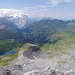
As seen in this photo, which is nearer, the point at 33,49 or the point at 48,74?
the point at 48,74

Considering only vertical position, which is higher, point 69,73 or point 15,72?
point 15,72

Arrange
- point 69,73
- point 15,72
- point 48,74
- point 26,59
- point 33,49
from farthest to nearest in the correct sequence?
1. point 33,49
2. point 26,59
3. point 69,73
4. point 15,72
5. point 48,74

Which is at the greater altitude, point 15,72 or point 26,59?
point 15,72

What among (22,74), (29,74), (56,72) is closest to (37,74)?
(29,74)

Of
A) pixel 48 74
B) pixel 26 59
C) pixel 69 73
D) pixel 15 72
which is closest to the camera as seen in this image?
pixel 48 74

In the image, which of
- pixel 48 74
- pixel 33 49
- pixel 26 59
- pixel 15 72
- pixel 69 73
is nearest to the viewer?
pixel 48 74

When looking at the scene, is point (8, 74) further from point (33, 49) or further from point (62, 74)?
point (33, 49)

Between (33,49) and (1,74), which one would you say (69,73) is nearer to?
(1,74)

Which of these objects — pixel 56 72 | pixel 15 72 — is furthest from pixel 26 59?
pixel 56 72

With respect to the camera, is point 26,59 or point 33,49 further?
point 33,49
